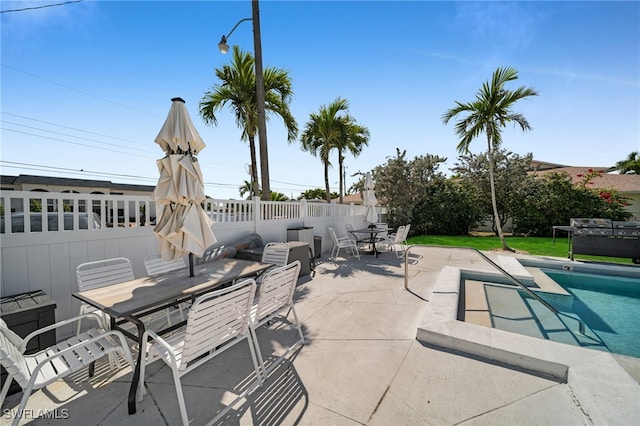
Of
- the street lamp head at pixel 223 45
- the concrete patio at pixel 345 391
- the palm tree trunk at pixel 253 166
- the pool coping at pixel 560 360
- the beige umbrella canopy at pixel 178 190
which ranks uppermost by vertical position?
the street lamp head at pixel 223 45

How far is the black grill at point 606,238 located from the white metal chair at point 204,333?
9956mm

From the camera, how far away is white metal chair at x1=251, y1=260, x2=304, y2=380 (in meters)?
2.61

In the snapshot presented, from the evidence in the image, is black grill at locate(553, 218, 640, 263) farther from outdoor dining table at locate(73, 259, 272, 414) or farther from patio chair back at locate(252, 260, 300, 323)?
outdoor dining table at locate(73, 259, 272, 414)

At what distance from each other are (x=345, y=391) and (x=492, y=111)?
11044mm

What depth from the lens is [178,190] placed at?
3006 mm

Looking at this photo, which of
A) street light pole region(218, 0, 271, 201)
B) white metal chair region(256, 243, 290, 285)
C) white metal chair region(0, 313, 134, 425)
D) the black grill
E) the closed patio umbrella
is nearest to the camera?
white metal chair region(0, 313, 134, 425)

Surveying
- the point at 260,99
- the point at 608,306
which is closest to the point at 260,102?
the point at 260,99

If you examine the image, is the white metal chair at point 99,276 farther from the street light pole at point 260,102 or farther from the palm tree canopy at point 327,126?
the palm tree canopy at point 327,126

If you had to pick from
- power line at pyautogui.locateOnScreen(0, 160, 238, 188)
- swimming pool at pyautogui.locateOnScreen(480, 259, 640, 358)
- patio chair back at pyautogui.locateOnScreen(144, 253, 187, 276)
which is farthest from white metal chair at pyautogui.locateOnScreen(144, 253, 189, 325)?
power line at pyautogui.locateOnScreen(0, 160, 238, 188)

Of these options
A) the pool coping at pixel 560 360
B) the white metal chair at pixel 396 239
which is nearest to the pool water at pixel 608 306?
the pool coping at pixel 560 360

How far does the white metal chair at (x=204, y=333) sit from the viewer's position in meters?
1.87

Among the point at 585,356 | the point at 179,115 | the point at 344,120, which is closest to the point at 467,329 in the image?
the point at 585,356

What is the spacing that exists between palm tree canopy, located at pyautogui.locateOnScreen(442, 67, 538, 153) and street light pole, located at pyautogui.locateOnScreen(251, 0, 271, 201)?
7.75 m

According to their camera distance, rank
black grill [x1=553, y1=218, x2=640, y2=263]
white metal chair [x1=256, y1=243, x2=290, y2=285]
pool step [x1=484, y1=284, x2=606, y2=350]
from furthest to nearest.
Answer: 1. black grill [x1=553, y1=218, x2=640, y2=263]
2. white metal chair [x1=256, y1=243, x2=290, y2=285]
3. pool step [x1=484, y1=284, x2=606, y2=350]
